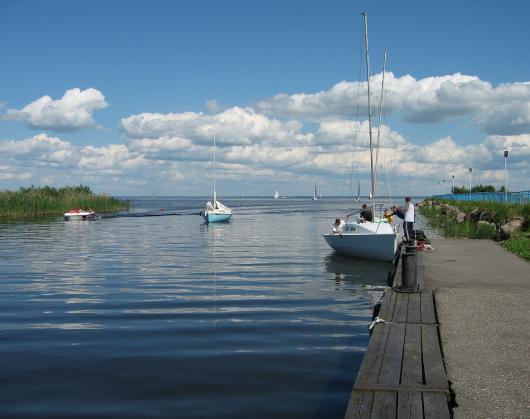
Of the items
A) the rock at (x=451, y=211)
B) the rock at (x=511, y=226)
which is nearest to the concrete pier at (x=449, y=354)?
the rock at (x=511, y=226)

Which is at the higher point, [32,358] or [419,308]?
[419,308]

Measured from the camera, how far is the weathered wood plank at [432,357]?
6637 mm

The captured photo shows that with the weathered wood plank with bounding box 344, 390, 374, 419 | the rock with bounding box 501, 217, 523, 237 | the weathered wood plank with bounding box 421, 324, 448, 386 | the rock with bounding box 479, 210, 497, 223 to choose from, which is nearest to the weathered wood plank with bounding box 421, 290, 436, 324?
the weathered wood plank with bounding box 421, 324, 448, 386

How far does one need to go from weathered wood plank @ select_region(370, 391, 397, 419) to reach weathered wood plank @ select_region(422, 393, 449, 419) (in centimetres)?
31

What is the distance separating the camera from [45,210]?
71.2m

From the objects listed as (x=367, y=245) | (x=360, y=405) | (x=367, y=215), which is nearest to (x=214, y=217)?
(x=367, y=215)

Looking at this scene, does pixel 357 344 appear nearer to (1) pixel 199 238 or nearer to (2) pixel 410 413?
(2) pixel 410 413

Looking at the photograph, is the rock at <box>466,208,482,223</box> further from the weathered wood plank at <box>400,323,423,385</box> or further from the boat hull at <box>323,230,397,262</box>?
the weathered wood plank at <box>400,323,423,385</box>

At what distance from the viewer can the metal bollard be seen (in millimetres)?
12758

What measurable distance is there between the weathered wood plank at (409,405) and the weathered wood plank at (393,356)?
16.3 inches

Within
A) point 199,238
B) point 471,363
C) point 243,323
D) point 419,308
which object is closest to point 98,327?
point 243,323

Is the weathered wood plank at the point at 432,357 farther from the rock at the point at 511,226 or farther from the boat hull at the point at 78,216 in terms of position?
the boat hull at the point at 78,216

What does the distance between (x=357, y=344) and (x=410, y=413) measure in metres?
5.26

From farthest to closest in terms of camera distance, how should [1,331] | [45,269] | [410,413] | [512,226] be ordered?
[512,226]
[45,269]
[1,331]
[410,413]
